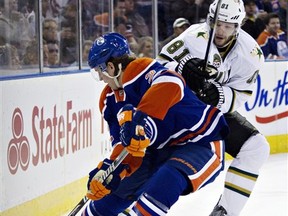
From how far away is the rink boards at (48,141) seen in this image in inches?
178

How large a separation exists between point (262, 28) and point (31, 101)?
392cm

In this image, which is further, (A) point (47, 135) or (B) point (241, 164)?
(A) point (47, 135)

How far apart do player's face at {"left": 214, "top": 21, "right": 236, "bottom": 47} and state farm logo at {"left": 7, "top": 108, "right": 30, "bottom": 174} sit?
1.06m

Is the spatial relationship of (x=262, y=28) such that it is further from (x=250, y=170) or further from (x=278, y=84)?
(x=250, y=170)

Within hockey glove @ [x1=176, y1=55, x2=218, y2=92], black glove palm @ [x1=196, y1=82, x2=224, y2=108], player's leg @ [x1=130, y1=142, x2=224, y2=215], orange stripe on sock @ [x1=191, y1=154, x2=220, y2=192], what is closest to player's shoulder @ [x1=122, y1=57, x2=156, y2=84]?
player's leg @ [x1=130, y1=142, x2=224, y2=215]

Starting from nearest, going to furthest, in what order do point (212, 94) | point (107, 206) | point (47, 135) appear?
1. point (107, 206)
2. point (212, 94)
3. point (47, 135)

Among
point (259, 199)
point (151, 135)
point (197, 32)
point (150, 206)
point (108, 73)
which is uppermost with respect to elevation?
point (197, 32)

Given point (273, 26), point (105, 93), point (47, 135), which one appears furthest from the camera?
point (273, 26)

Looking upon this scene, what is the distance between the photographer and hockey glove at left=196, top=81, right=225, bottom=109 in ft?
13.9

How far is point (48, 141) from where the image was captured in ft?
16.4

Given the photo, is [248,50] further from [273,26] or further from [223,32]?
Answer: [273,26]

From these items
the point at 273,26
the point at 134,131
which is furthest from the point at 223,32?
the point at 273,26

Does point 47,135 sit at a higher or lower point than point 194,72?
lower

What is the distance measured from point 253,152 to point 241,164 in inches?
3.4
